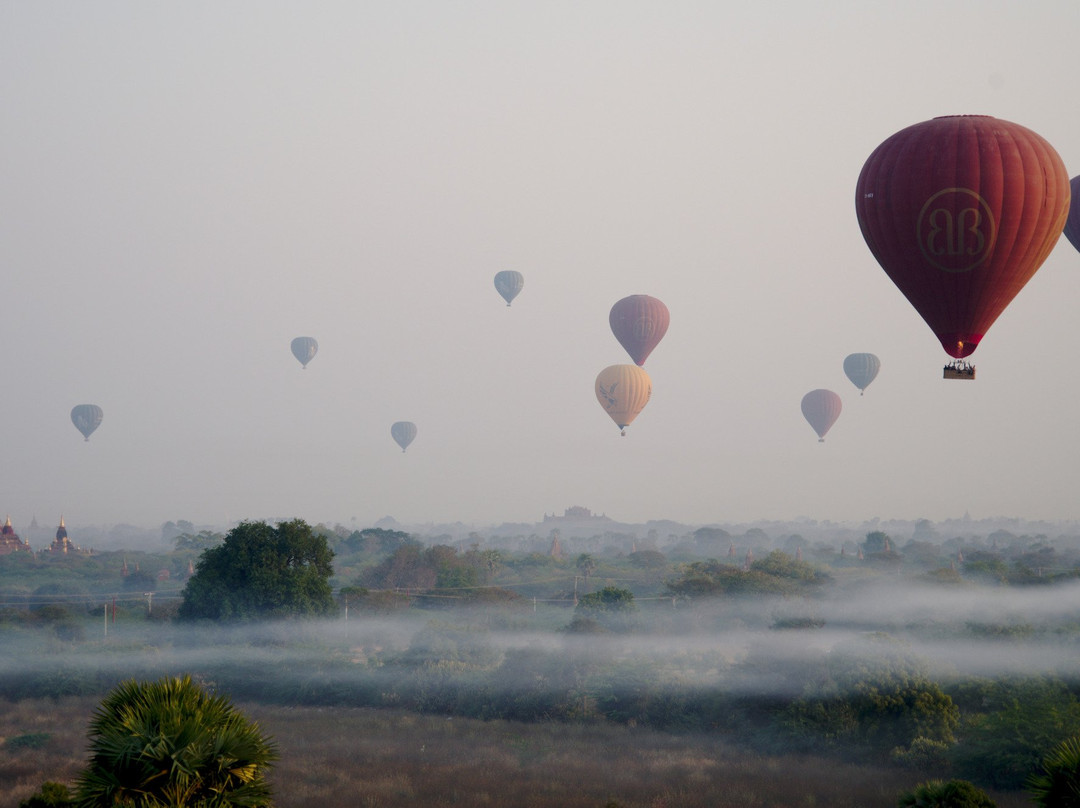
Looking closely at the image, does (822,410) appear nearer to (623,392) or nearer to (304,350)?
(623,392)

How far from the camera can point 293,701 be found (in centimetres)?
6406

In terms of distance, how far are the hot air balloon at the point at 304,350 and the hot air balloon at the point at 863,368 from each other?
271 feet

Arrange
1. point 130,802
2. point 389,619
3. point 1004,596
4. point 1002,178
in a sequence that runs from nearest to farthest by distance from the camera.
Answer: point 130,802, point 1002,178, point 389,619, point 1004,596

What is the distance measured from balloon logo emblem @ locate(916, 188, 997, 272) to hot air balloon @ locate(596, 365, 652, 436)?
83.9 meters

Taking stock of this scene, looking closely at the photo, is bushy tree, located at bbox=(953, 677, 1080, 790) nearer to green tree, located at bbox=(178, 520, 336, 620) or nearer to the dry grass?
the dry grass

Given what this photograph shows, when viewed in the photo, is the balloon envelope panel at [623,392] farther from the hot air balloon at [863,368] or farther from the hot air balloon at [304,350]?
the hot air balloon at [304,350]

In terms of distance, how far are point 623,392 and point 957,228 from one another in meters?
85.3

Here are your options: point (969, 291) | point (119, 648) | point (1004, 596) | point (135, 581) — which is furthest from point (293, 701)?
point (135, 581)

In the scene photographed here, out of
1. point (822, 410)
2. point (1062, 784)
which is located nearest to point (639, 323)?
point (822, 410)

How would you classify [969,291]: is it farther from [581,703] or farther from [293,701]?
[293,701]

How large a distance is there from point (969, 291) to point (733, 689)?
80.7ft

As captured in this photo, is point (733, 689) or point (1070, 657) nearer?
point (733, 689)

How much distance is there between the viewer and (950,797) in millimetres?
21500

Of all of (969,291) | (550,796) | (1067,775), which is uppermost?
(969,291)
